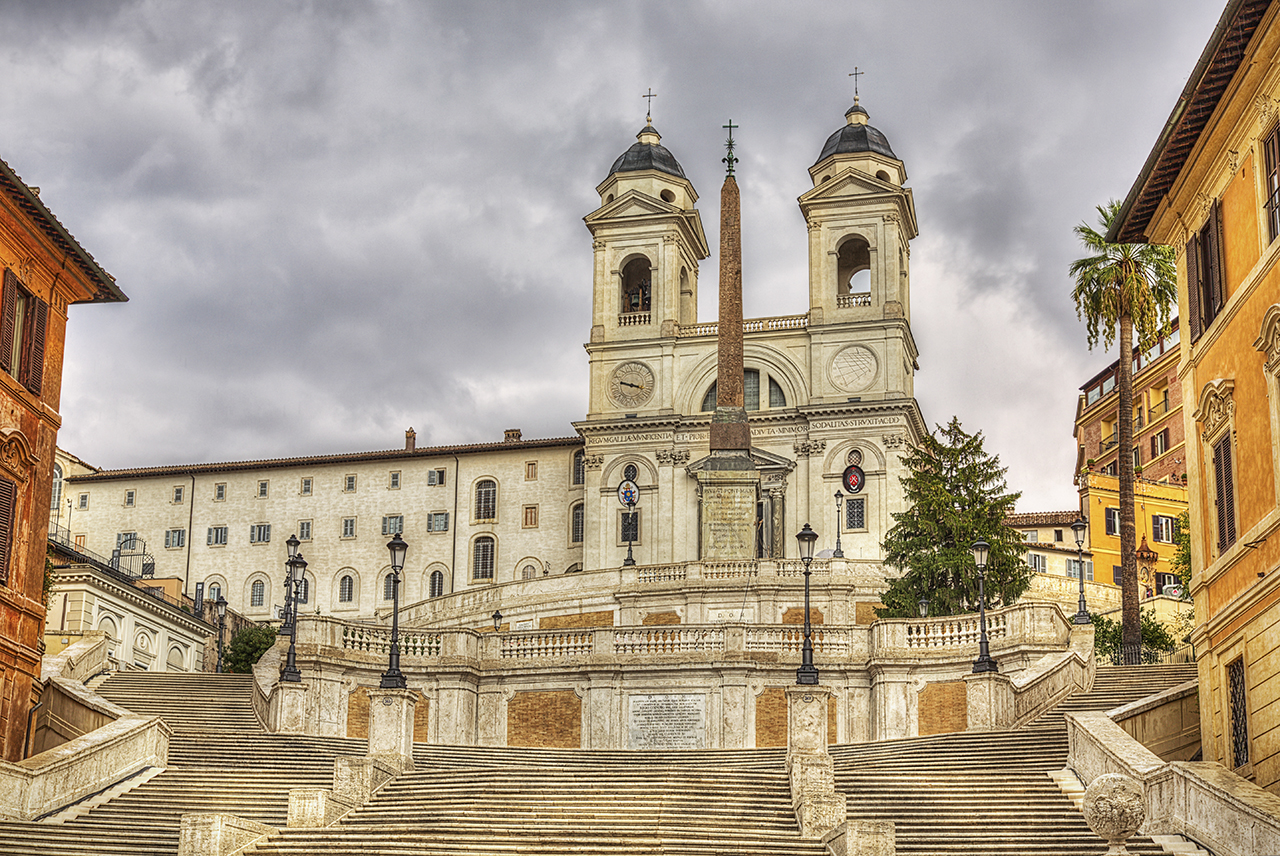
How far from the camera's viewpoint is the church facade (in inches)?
3118

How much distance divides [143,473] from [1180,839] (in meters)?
76.4

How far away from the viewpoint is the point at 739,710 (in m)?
37.8

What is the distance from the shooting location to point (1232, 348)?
24922 millimetres

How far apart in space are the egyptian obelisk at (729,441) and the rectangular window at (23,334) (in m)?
43.4

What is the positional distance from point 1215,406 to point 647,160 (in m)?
64.5

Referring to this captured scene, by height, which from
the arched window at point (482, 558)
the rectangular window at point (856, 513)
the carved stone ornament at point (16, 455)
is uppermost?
the rectangular window at point (856, 513)

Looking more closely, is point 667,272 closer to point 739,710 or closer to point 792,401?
point 792,401

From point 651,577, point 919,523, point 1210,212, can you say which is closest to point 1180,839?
point 1210,212

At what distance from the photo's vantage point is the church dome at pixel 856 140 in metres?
84.3

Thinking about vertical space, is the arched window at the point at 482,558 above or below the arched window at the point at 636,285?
below

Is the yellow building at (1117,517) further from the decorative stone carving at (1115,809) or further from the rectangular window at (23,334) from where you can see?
the decorative stone carving at (1115,809)

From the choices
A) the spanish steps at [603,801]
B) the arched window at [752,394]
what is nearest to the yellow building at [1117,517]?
the arched window at [752,394]

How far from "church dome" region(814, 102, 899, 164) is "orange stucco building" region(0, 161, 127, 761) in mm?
57583

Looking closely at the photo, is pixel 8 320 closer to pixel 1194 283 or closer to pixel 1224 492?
pixel 1194 283
